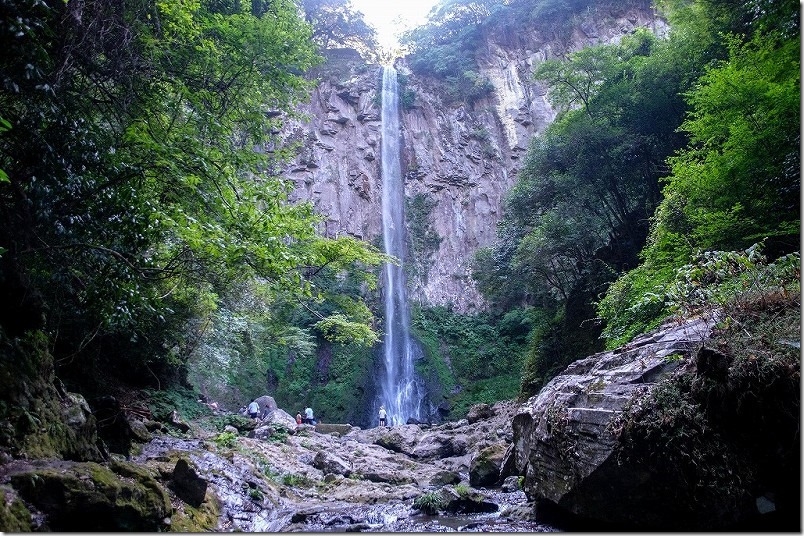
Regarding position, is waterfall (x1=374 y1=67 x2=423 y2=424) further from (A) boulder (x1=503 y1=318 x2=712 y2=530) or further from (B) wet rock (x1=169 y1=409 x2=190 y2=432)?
(A) boulder (x1=503 y1=318 x2=712 y2=530)

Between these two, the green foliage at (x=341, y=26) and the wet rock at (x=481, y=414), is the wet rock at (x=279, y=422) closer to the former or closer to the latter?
the wet rock at (x=481, y=414)

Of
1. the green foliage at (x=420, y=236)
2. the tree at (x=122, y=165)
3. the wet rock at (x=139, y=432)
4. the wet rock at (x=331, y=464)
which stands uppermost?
the green foliage at (x=420, y=236)

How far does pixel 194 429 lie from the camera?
410 inches

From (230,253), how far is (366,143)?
29820 mm

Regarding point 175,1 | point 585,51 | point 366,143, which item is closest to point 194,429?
point 175,1

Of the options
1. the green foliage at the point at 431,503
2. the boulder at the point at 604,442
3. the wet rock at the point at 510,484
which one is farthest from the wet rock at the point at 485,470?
the boulder at the point at 604,442

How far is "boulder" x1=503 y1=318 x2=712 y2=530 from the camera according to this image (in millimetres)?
4066

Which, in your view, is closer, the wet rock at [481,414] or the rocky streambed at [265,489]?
the rocky streambed at [265,489]

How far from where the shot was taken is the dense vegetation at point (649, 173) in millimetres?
6770

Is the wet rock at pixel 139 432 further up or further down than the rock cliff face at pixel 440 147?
further down

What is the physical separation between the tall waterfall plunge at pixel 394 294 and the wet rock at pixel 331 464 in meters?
13.4

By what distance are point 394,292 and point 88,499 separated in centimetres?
2582

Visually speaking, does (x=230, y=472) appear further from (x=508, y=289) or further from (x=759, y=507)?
(x=508, y=289)

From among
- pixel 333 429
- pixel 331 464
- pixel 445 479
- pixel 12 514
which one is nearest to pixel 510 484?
pixel 445 479
